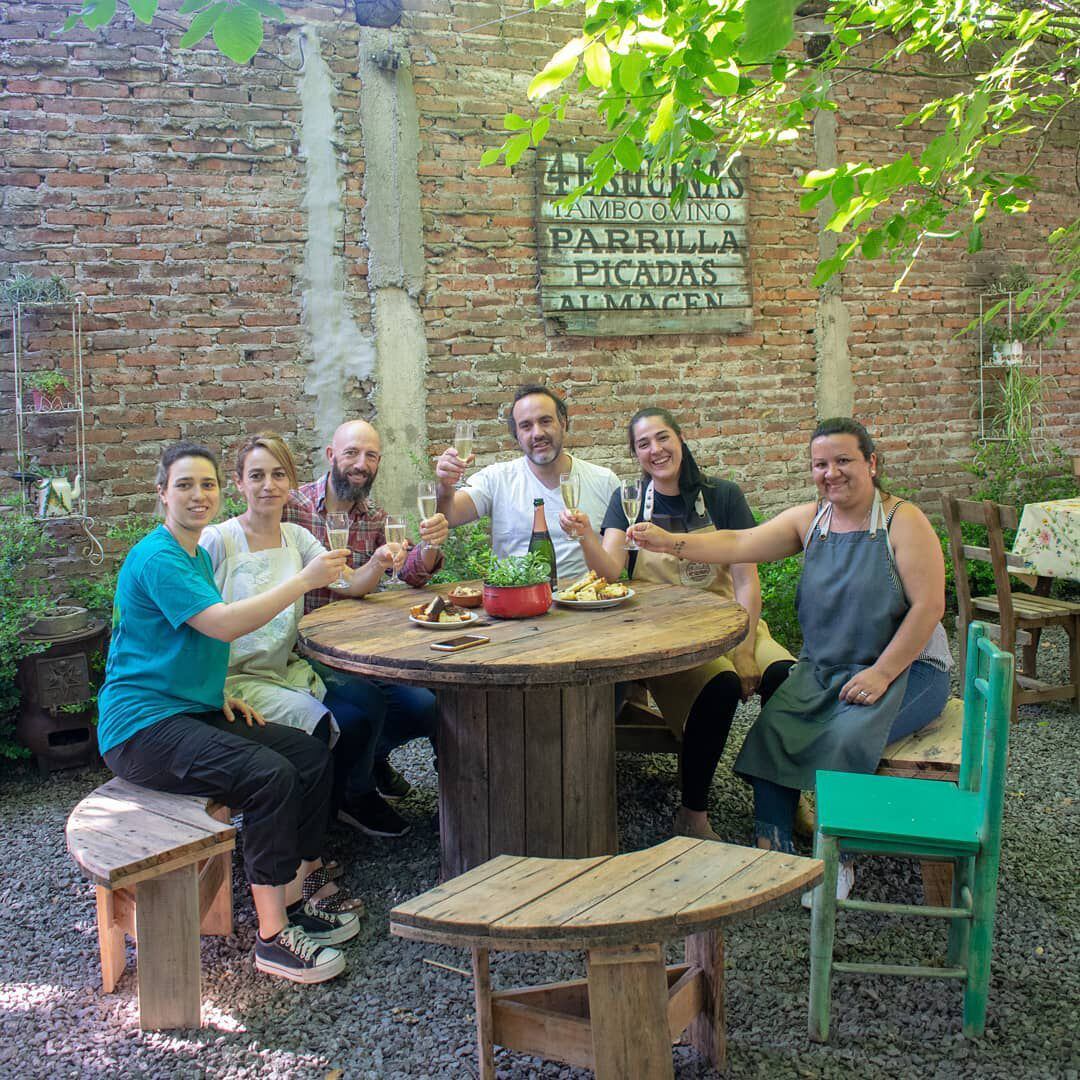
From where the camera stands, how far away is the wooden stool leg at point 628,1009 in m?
2.06

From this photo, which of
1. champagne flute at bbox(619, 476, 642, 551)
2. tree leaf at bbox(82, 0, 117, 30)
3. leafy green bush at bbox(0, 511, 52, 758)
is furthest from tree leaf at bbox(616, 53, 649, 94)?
leafy green bush at bbox(0, 511, 52, 758)

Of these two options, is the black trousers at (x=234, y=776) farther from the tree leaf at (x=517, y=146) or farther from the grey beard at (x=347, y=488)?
the tree leaf at (x=517, y=146)

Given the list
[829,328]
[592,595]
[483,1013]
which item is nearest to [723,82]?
[592,595]

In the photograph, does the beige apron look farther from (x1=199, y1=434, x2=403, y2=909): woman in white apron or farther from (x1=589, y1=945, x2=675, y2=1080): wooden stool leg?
(x1=589, y1=945, x2=675, y2=1080): wooden stool leg

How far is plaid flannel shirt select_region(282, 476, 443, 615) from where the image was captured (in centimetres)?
393

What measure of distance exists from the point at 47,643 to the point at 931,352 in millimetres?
6467

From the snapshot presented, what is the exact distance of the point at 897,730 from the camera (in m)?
3.21

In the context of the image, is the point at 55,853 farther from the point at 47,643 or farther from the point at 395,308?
the point at 395,308

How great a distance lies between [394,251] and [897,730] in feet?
13.9

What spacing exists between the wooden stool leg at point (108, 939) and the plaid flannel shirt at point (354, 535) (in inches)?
52.2

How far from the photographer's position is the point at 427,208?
20.1 feet

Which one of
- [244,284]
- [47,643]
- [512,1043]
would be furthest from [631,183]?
[512,1043]

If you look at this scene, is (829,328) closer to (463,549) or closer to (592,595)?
(463,549)

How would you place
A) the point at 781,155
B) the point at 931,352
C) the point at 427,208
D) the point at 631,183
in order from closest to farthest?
the point at 427,208 < the point at 631,183 < the point at 781,155 < the point at 931,352
